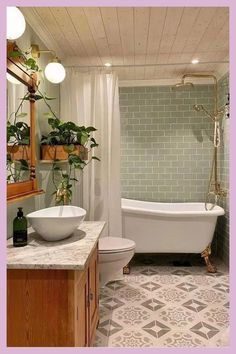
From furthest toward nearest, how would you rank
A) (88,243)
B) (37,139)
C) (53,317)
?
(37,139), (88,243), (53,317)

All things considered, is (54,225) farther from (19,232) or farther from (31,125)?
(31,125)

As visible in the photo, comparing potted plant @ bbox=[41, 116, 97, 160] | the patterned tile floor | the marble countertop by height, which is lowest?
the patterned tile floor

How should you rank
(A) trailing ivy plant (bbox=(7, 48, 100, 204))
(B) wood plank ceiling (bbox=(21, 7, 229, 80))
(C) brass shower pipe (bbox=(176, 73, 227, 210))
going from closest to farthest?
(A) trailing ivy plant (bbox=(7, 48, 100, 204)), (B) wood plank ceiling (bbox=(21, 7, 229, 80)), (C) brass shower pipe (bbox=(176, 73, 227, 210))

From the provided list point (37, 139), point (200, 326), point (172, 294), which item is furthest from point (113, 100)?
point (200, 326)

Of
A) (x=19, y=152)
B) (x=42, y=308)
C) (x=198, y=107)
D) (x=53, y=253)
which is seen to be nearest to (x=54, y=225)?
(x=53, y=253)

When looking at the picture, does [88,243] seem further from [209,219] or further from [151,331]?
[209,219]

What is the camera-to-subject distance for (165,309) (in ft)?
8.59

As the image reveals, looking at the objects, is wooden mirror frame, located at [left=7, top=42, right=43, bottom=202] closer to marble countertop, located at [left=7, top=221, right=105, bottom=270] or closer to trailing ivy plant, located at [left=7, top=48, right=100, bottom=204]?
trailing ivy plant, located at [left=7, top=48, right=100, bottom=204]

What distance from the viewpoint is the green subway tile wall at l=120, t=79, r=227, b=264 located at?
426cm

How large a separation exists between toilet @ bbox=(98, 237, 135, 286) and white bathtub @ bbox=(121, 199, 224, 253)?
773 mm

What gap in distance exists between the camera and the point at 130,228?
359 cm

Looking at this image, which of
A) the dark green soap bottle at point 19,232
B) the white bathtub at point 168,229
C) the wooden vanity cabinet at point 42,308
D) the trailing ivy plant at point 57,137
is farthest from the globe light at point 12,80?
the white bathtub at point 168,229

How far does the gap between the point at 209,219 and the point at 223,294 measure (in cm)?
87

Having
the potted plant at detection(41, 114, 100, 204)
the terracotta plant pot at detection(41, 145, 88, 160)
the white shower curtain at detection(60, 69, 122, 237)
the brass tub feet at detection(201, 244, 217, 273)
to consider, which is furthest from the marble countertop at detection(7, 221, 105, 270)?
the brass tub feet at detection(201, 244, 217, 273)
